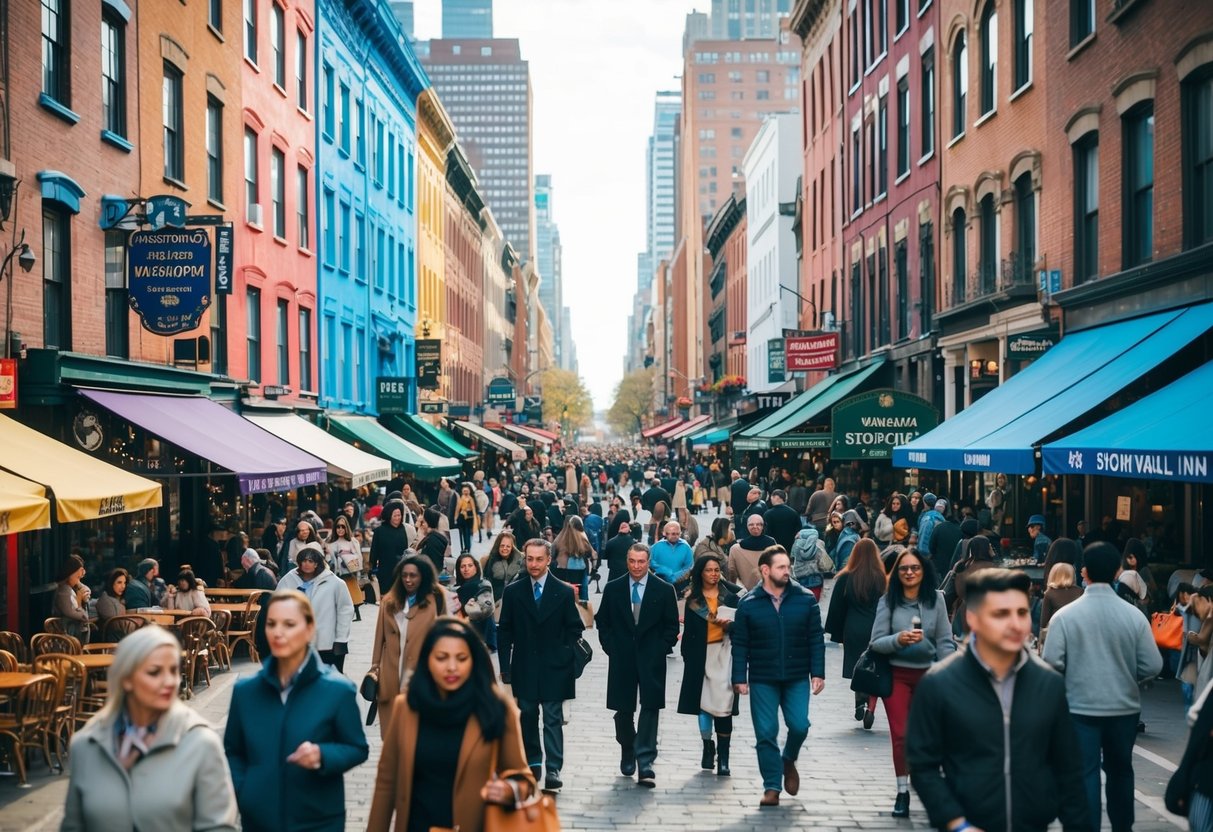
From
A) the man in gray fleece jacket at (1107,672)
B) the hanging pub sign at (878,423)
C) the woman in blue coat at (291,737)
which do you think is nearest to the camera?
the woman in blue coat at (291,737)

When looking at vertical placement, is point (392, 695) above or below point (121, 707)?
below

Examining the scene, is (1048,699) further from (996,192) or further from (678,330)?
(678,330)

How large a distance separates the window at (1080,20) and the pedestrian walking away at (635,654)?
13.1 metres

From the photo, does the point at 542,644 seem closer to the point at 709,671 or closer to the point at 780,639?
the point at 709,671

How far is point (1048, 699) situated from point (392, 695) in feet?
18.6

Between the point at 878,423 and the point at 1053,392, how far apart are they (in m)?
7.41

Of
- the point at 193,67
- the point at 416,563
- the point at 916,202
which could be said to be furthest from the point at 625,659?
the point at 916,202

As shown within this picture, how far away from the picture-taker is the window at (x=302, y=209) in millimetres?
30656

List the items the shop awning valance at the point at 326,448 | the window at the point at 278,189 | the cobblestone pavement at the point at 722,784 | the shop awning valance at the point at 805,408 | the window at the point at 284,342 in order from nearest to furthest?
the cobblestone pavement at the point at 722,784 → the shop awning valance at the point at 326,448 → the window at the point at 278,189 → the window at the point at 284,342 → the shop awning valance at the point at 805,408

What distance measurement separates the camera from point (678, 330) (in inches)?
5079

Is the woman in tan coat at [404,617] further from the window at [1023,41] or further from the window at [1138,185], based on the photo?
the window at [1023,41]

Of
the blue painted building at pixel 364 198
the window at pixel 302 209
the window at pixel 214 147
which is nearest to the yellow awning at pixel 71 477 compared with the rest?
the window at pixel 214 147

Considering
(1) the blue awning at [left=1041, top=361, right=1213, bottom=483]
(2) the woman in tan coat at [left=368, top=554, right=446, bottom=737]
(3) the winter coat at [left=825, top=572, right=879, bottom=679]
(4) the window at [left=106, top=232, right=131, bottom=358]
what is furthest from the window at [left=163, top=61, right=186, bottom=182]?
(1) the blue awning at [left=1041, top=361, right=1213, bottom=483]

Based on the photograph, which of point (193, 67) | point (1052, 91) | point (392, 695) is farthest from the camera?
point (193, 67)
